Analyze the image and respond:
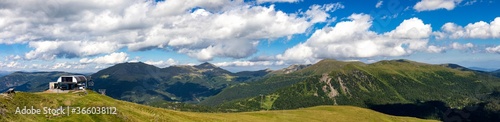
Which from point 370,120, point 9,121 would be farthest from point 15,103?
point 370,120

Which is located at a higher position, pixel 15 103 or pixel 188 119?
pixel 15 103

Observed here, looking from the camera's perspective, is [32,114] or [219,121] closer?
[32,114]

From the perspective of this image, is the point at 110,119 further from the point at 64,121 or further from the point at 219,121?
the point at 219,121

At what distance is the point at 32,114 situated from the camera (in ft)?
262

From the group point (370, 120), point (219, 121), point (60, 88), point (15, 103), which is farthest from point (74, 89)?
point (370, 120)

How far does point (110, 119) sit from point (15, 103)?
21.1m

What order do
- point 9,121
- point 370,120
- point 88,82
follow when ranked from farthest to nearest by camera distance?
point 370,120
point 88,82
point 9,121

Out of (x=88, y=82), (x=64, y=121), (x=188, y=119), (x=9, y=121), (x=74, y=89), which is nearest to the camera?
(x=9, y=121)

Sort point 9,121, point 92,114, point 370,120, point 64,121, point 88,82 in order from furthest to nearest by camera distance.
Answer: point 370,120 → point 88,82 → point 92,114 → point 64,121 → point 9,121

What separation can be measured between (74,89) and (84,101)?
33745 millimetres

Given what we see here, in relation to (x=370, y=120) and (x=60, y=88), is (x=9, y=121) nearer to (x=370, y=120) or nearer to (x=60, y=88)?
(x=60, y=88)

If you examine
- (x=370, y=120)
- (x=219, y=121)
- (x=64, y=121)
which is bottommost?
(x=370, y=120)

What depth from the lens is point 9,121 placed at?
71062 mm

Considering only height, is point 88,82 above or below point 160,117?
above
